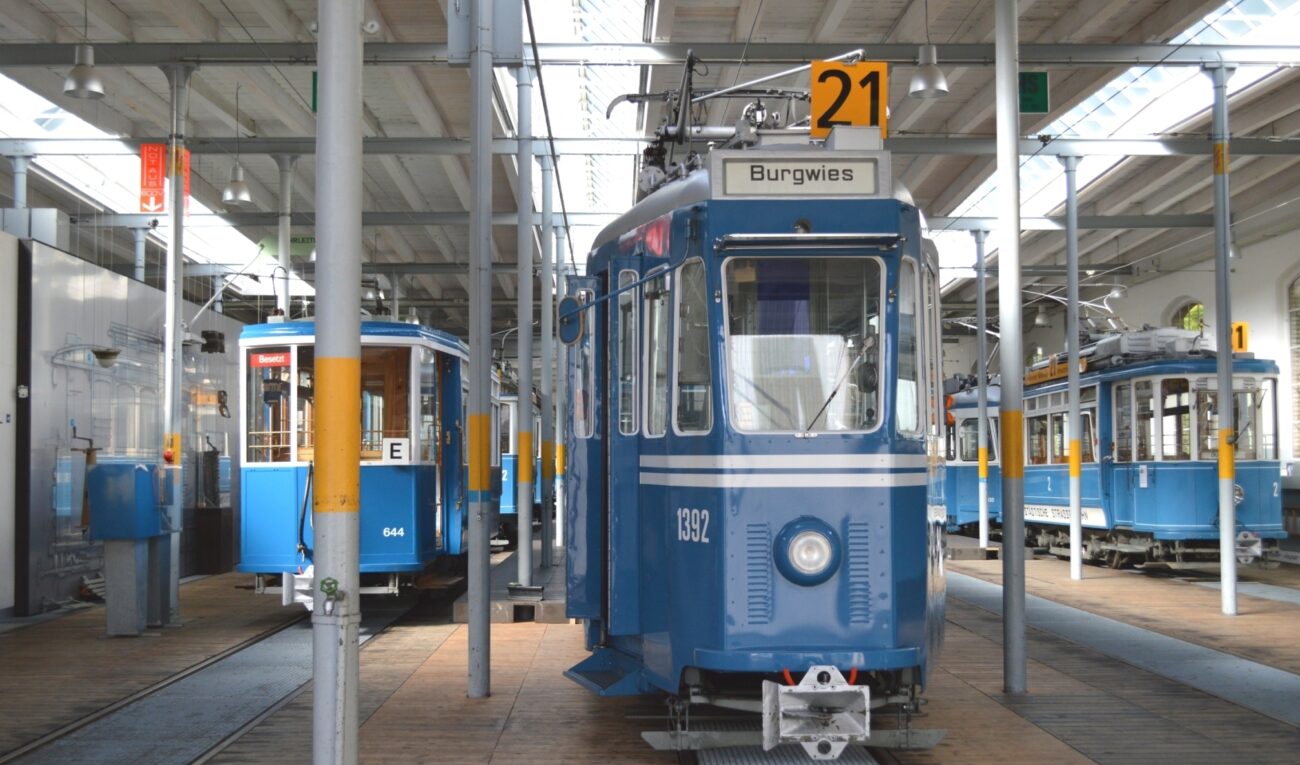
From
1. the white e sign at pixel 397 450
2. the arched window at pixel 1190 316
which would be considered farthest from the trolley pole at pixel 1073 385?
the arched window at pixel 1190 316

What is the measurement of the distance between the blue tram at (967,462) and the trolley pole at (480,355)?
17.4 metres

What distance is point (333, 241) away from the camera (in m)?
5.05

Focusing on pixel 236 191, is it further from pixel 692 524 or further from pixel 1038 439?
pixel 1038 439

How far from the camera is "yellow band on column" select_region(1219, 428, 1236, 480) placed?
41.7 ft

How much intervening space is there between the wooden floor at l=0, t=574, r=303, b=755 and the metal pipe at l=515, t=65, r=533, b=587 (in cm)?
256

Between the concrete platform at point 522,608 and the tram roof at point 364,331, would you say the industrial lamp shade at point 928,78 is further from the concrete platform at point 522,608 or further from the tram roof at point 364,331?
the concrete platform at point 522,608

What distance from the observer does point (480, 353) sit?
28.4 feet

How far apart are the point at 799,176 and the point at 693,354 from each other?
1.03 meters

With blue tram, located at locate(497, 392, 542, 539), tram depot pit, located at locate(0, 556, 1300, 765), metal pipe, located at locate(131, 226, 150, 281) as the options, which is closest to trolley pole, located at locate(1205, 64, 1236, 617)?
tram depot pit, located at locate(0, 556, 1300, 765)

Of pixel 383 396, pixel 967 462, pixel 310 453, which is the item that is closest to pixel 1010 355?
pixel 383 396

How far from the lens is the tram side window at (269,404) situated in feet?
39.3

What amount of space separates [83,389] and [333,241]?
1065 cm

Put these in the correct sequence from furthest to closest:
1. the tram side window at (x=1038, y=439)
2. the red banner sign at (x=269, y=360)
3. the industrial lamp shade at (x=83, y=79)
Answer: the tram side window at (x=1038, y=439), the industrial lamp shade at (x=83, y=79), the red banner sign at (x=269, y=360)

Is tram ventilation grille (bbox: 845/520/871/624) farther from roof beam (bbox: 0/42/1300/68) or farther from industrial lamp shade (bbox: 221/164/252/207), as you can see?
industrial lamp shade (bbox: 221/164/252/207)
